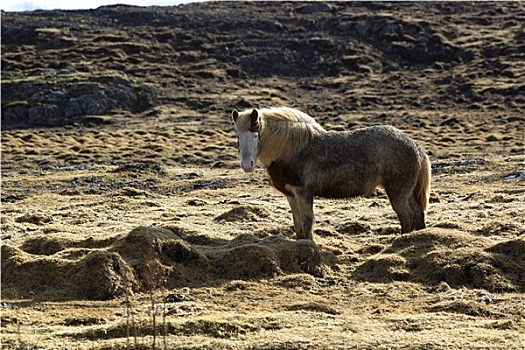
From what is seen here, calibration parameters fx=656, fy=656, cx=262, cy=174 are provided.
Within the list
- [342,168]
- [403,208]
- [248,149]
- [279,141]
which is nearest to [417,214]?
[403,208]

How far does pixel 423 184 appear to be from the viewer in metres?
14.0

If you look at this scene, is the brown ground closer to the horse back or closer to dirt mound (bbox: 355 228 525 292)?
dirt mound (bbox: 355 228 525 292)

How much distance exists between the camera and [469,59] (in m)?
70.5

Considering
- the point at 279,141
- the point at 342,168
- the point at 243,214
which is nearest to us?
the point at 279,141

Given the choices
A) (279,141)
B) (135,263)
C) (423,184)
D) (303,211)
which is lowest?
(135,263)

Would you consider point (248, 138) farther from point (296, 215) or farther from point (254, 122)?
point (296, 215)

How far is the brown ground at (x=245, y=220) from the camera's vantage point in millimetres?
8758

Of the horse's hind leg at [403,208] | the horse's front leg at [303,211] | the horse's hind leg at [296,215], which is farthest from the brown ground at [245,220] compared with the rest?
the horse's hind leg at [403,208]

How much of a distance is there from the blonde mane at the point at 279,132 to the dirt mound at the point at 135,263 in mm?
1702

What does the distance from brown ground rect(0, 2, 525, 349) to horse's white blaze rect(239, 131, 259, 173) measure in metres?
1.50

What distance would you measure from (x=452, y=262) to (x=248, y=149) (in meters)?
4.22

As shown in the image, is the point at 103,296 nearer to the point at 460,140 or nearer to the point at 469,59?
the point at 460,140

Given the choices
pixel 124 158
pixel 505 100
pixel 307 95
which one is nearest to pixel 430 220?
pixel 124 158

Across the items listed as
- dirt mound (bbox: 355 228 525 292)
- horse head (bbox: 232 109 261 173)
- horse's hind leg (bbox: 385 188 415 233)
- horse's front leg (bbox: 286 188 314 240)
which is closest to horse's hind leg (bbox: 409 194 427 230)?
horse's hind leg (bbox: 385 188 415 233)
